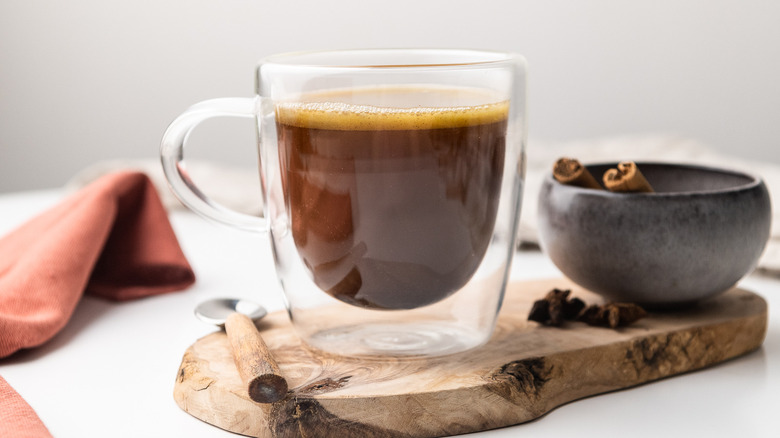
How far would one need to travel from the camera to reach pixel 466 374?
0.80m

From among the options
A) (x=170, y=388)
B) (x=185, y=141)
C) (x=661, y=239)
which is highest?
(x=185, y=141)

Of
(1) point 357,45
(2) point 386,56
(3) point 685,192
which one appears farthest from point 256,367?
(1) point 357,45

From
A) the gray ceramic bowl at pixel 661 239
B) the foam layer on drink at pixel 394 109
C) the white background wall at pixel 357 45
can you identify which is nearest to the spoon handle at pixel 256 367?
the foam layer on drink at pixel 394 109

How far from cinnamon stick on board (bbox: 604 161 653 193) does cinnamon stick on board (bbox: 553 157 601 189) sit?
34mm

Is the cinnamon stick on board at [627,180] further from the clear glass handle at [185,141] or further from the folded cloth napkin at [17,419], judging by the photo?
the folded cloth napkin at [17,419]

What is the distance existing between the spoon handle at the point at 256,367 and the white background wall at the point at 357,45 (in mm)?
2285

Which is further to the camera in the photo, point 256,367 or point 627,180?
point 627,180

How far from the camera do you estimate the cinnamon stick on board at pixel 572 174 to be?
996 mm

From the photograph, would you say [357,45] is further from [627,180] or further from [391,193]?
[391,193]

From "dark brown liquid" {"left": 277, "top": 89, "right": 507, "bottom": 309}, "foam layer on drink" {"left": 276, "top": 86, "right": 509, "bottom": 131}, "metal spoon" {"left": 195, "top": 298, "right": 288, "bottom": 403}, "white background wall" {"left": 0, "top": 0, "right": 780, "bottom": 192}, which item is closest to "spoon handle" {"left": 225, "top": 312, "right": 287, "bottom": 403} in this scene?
"metal spoon" {"left": 195, "top": 298, "right": 288, "bottom": 403}

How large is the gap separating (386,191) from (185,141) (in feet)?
0.75

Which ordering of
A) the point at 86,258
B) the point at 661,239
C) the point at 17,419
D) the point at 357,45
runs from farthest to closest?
the point at 357,45 < the point at 86,258 < the point at 661,239 < the point at 17,419

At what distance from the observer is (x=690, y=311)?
98 centimetres

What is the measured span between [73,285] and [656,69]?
7.90 feet
